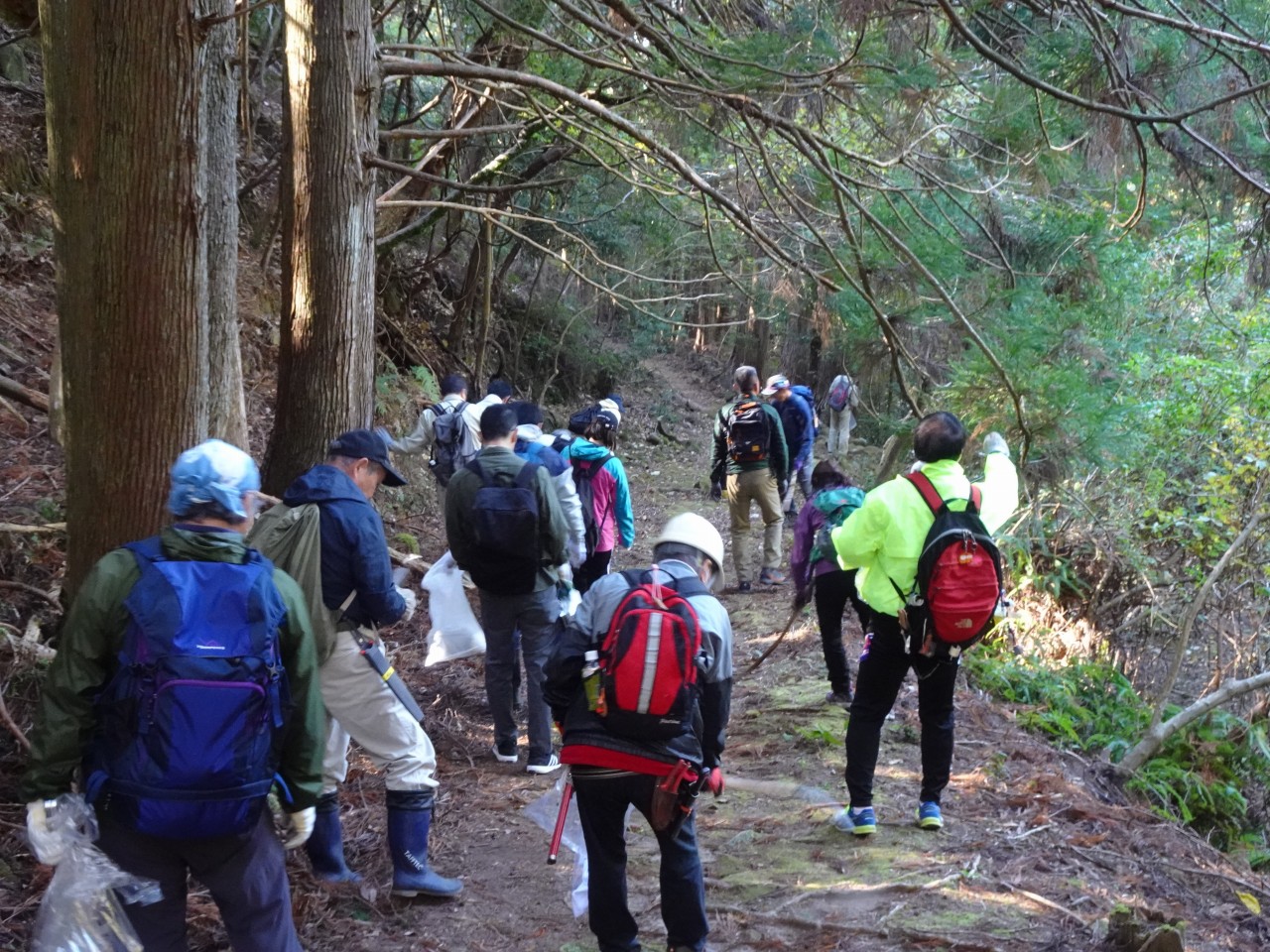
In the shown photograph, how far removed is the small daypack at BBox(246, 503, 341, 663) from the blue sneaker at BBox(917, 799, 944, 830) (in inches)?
118

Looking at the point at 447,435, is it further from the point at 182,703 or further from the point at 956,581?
the point at 182,703

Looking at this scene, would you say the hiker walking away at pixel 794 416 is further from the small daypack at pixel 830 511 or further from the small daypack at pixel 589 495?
the small daypack at pixel 830 511

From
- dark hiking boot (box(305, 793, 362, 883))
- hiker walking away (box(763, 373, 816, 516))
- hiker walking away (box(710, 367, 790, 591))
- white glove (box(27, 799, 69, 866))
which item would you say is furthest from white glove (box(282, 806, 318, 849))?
hiker walking away (box(763, 373, 816, 516))

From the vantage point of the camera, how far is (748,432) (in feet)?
32.5

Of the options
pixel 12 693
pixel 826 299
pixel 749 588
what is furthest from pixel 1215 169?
pixel 12 693

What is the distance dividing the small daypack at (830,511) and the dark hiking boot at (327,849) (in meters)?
3.61

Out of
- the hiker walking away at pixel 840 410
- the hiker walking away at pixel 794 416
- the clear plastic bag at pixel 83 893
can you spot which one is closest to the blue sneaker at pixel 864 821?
the clear plastic bag at pixel 83 893

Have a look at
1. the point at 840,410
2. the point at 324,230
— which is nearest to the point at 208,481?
the point at 324,230

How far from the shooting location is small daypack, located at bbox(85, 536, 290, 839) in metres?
2.62

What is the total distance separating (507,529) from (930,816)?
2.65m

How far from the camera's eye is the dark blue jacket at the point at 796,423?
11.2 m

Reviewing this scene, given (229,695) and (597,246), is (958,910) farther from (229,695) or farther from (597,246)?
(597,246)

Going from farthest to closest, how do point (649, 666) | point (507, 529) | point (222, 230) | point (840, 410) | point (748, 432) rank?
point (840, 410)
point (748, 432)
point (222, 230)
point (507, 529)
point (649, 666)

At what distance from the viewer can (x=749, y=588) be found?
34.6 feet
